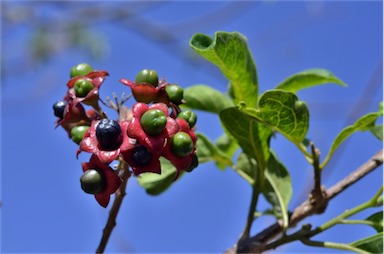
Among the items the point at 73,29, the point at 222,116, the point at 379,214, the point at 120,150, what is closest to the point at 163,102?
the point at 120,150

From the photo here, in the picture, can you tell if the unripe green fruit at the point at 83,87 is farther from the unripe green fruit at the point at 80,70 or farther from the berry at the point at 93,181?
the berry at the point at 93,181

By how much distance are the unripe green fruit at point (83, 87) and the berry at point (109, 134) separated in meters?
0.14

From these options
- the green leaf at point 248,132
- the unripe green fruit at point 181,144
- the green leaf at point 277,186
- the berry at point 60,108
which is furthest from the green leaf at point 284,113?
the berry at point 60,108

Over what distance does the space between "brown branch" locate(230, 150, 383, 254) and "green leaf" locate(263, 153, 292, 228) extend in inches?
2.7

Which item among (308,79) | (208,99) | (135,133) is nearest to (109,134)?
(135,133)

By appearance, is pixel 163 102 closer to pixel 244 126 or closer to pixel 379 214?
pixel 244 126

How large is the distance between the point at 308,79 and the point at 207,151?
1.08 ft

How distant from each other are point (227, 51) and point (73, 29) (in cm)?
596

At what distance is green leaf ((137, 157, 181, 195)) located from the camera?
162 cm

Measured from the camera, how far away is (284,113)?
1369 mm

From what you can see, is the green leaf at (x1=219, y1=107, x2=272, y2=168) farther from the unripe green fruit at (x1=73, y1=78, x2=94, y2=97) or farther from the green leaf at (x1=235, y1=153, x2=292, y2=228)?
the unripe green fruit at (x1=73, y1=78, x2=94, y2=97)

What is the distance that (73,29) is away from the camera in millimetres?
7066

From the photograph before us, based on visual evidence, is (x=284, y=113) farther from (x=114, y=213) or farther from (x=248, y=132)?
(x=114, y=213)

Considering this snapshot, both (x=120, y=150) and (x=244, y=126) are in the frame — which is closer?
(x=120, y=150)
